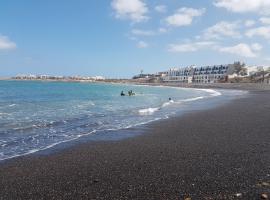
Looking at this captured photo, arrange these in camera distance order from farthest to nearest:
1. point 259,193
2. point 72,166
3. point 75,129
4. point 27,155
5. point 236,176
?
point 75,129 → point 27,155 → point 72,166 → point 236,176 → point 259,193

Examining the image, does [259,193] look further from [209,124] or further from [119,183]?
[209,124]

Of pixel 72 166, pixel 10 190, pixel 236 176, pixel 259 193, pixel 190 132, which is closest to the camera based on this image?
pixel 259 193

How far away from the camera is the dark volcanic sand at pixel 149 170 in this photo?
6.71 metres

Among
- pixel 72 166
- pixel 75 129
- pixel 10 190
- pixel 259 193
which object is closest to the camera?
pixel 259 193

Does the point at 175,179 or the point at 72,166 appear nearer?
the point at 175,179

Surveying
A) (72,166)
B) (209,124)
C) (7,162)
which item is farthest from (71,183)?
(209,124)

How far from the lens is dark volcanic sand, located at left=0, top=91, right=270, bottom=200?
671cm

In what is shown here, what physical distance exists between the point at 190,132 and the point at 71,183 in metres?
8.37

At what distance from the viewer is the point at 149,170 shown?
8.38 m

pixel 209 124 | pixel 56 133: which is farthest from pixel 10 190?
pixel 209 124

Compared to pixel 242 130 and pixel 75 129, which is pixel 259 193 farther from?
pixel 75 129

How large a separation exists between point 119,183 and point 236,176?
8.81ft

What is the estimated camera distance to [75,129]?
16.5m

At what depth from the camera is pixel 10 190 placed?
7.10 m
